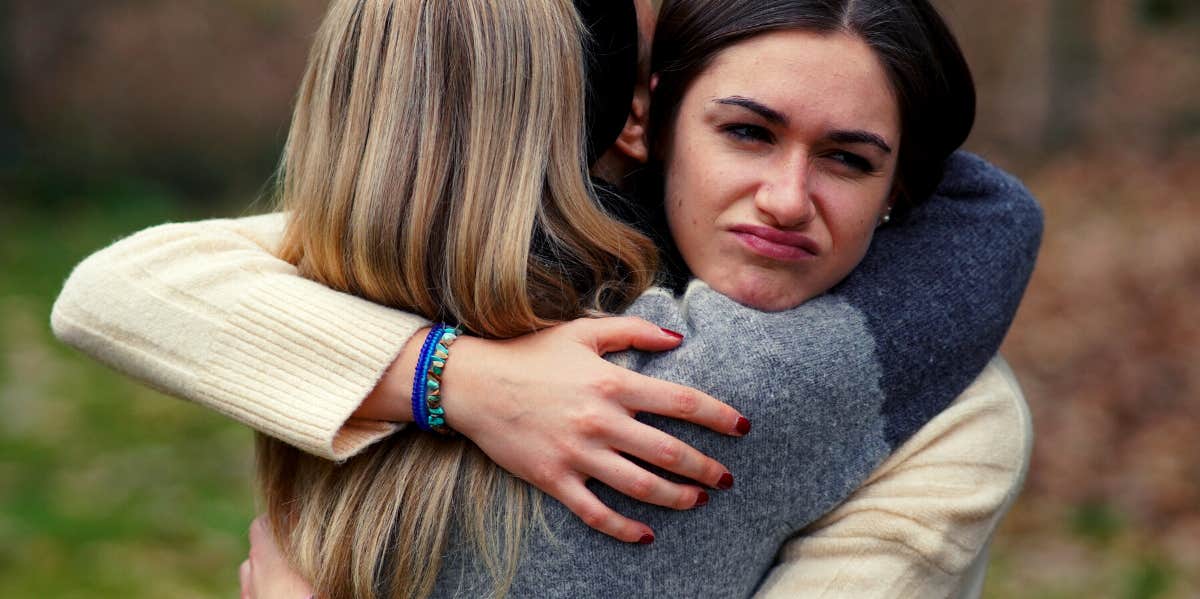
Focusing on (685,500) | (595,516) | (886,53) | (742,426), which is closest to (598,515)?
(595,516)

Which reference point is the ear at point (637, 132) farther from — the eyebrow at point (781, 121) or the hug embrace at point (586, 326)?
the eyebrow at point (781, 121)

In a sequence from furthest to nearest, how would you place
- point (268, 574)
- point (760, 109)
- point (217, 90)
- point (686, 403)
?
point (217, 90) → point (268, 574) → point (760, 109) → point (686, 403)

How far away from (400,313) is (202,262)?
377 mm

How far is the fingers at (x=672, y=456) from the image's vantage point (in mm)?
1931

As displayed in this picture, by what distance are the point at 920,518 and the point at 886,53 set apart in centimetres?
77

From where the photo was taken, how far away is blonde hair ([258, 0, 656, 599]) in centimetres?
201

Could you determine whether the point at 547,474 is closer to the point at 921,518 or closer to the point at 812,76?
the point at 921,518

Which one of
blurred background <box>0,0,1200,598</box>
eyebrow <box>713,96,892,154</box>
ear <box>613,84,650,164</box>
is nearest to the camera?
eyebrow <box>713,96,892,154</box>

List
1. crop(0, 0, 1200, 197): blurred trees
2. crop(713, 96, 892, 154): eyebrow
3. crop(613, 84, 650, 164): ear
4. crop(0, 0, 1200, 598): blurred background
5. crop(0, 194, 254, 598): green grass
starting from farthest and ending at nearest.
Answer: crop(0, 0, 1200, 197): blurred trees < crop(0, 0, 1200, 598): blurred background < crop(0, 194, 254, 598): green grass < crop(613, 84, 650, 164): ear < crop(713, 96, 892, 154): eyebrow

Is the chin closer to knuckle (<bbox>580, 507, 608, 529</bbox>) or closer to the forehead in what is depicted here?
the forehead

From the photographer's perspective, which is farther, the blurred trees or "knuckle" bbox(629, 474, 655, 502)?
the blurred trees

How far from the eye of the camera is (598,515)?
6.33ft

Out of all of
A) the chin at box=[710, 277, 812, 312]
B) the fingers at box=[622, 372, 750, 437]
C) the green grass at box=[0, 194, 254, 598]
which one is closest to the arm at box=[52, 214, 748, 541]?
the fingers at box=[622, 372, 750, 437]

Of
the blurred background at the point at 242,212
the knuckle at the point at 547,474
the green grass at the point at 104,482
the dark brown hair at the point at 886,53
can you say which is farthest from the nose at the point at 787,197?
the green grass at the point at 104,482
